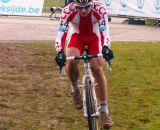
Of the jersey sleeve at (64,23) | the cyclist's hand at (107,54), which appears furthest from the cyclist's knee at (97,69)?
the jersey sleeve at (64,23)

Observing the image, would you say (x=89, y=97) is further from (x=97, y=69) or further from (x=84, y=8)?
(x=84, y=8)

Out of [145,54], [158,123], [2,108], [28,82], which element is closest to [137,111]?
[158,123]

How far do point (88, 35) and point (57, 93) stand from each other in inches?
121

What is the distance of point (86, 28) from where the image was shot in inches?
277

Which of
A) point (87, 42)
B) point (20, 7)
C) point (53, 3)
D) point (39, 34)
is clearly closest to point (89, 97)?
point (87, 42)

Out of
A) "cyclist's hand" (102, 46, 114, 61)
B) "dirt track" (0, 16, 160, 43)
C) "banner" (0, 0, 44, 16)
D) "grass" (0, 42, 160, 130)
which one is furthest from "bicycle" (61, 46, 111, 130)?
"banner" (0, 0, 44, 16)

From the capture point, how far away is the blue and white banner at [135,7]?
29484 millimetres

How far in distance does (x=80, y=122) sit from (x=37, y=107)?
3.91ft

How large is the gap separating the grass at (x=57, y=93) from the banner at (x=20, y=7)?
1564 centimetres

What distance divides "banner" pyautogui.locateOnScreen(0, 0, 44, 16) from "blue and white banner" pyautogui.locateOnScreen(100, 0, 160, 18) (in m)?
4.48

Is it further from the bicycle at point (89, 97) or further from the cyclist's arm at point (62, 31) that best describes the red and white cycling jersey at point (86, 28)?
the bicycle at point (89, 97)

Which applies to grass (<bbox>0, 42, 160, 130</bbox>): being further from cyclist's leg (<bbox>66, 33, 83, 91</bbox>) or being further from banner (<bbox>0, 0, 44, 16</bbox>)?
banner (<bbox>0, 0, 44, 16</bbox>)

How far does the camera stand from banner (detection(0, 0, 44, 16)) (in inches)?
1223

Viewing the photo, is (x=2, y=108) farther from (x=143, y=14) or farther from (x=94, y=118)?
(x=143, y=14)
